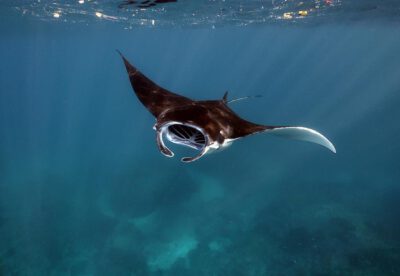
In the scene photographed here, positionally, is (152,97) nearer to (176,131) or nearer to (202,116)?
(176,131)

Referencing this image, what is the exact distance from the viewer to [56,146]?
103 ft

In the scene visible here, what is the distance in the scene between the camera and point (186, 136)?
4797 millimetres

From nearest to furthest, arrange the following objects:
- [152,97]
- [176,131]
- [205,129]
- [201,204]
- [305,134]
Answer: [205,129] < [305,134] < [176,131] < [152,97] < [201,204]

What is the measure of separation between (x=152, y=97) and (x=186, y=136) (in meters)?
1.41

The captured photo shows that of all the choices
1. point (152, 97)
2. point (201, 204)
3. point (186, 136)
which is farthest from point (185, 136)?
point (201, 204)

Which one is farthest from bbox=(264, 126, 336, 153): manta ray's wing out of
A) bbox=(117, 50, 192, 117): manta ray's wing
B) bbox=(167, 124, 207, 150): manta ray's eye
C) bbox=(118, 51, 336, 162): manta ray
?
bbox=(117, 50, 192, 117): manta ray's wing

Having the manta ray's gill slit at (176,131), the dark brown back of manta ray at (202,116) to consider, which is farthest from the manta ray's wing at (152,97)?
the manta ray's gill slit at (176,131)

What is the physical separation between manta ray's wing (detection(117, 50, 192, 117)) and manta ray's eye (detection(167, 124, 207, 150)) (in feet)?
1.75

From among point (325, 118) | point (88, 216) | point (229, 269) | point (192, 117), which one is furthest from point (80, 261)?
point (325, 118)

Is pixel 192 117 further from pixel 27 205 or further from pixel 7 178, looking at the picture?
pixel 7 178

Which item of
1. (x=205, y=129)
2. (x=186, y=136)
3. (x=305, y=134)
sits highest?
(x=186, y=136)

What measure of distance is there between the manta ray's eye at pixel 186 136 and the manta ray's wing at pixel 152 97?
53 cm

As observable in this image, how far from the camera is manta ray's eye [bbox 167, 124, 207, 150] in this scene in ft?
14.5

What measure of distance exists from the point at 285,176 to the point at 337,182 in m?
3.39
